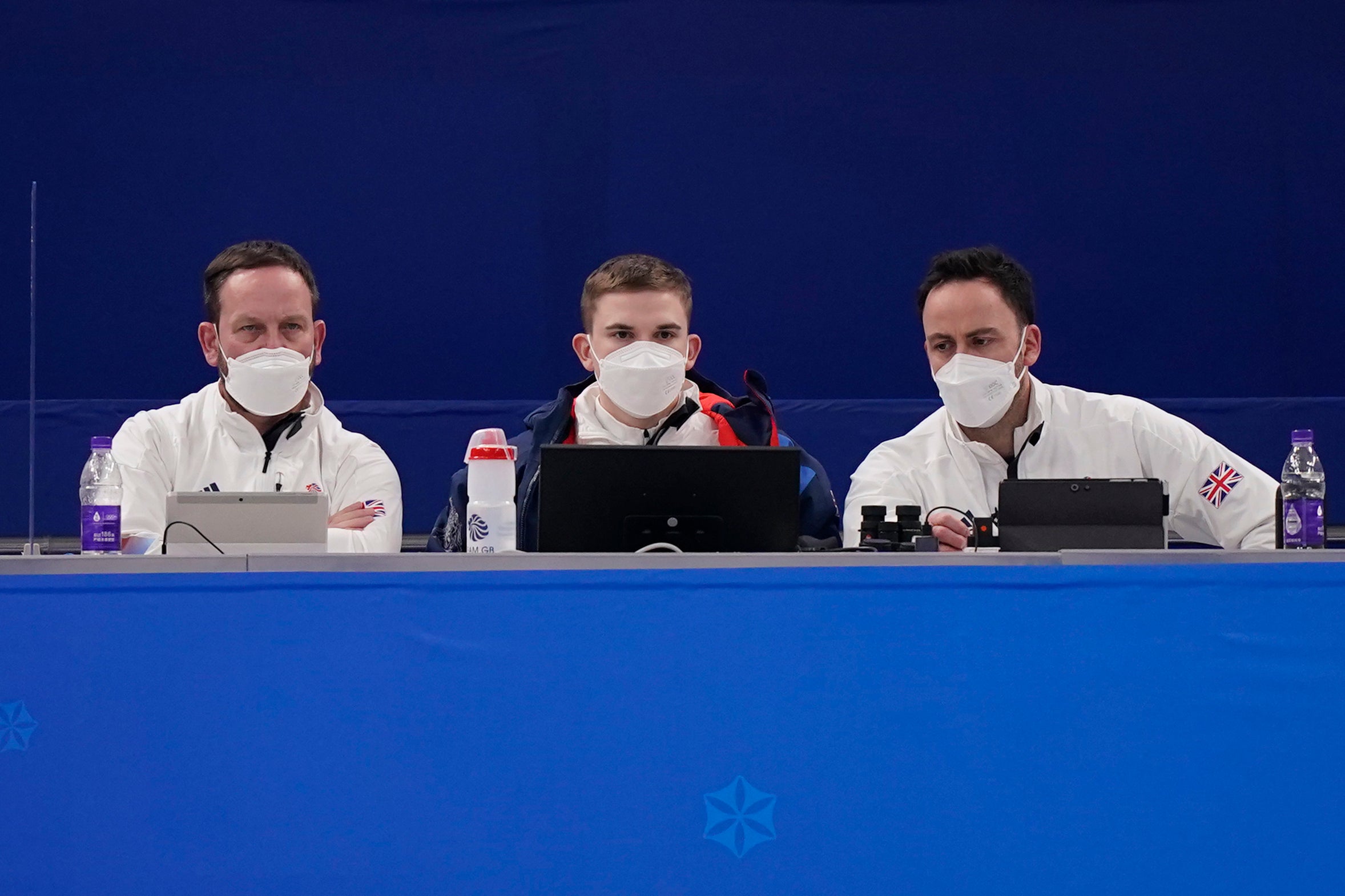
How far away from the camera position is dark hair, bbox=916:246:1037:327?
2.71 metres

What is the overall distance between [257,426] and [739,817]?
6.03 ft

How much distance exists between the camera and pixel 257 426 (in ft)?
9.30

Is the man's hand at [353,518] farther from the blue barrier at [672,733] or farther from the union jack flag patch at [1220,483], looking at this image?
the union jack flag patch at [1220,483]

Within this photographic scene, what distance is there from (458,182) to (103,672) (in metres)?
2.91

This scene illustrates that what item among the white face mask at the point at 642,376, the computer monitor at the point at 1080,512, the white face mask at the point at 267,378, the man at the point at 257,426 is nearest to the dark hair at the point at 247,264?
the man at the point at 257,426

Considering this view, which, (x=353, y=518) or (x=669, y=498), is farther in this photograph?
(x=353, y=518)

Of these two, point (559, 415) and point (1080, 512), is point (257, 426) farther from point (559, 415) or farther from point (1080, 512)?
point (1080, 512)

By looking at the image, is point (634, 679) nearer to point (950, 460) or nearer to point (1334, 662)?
point (1334, 662)

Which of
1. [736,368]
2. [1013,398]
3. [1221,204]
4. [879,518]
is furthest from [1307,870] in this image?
[1221,204]

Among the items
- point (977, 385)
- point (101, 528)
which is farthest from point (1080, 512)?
point (101, 528)

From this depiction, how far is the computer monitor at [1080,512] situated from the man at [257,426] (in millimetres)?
1304

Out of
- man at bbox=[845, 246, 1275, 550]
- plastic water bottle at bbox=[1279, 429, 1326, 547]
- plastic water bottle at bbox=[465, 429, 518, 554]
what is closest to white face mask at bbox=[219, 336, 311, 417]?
plastic water bottle at bbox=[465, 429, 518, 554]

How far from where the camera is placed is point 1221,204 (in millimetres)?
4094

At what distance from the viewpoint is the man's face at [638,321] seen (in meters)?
2.61
